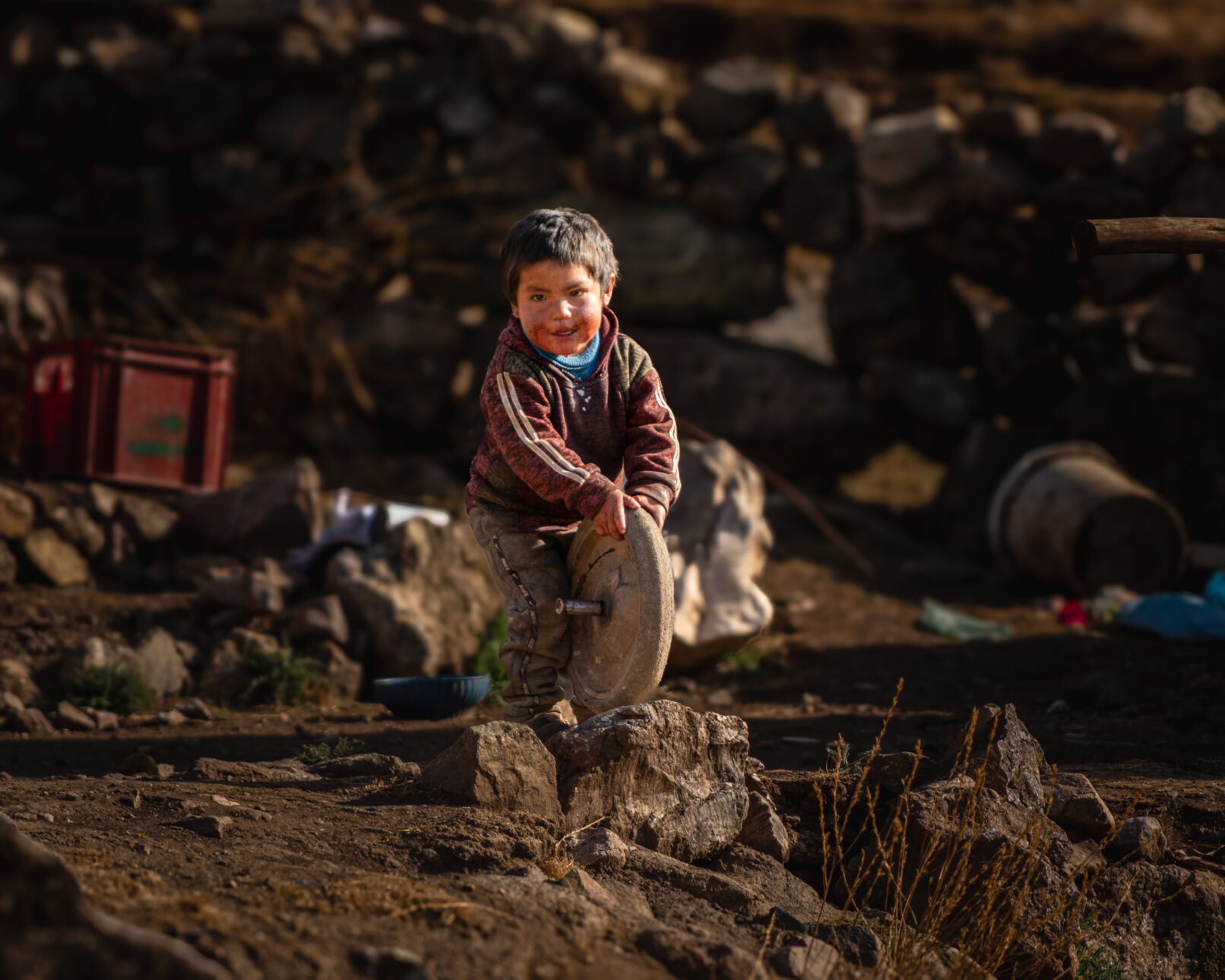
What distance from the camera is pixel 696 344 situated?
9711 millimetres

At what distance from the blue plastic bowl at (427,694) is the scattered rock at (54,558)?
2253 millimetres

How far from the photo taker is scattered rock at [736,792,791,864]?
11.1ft

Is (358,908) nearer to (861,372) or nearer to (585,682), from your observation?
(585,682)

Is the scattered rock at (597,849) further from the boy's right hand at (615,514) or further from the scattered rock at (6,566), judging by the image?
the scattered rock at (6,566)

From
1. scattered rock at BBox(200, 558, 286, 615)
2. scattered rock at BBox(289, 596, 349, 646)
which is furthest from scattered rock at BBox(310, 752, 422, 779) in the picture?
scattered rock at BBox(200, 558, 286, 615)

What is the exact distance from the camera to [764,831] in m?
3.40

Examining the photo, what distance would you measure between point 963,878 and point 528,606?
149 cm

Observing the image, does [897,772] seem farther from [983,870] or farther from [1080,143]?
[1080,143]

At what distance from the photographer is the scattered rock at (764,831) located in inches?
133

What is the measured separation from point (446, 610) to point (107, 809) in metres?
2.96

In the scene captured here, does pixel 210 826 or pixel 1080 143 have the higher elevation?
pixel 1080 143

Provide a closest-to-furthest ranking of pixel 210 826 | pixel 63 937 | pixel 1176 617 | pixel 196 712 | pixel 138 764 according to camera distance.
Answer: pixel 63 937, pixel 210 826, pixel 138 764, pixel 196 712, pixel 1176 617

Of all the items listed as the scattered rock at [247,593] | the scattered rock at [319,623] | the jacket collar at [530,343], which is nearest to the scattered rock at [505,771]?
the jacket collar at [530,343]

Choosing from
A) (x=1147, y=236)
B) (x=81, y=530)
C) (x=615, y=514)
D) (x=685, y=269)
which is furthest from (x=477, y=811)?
(x=685, y=269)
